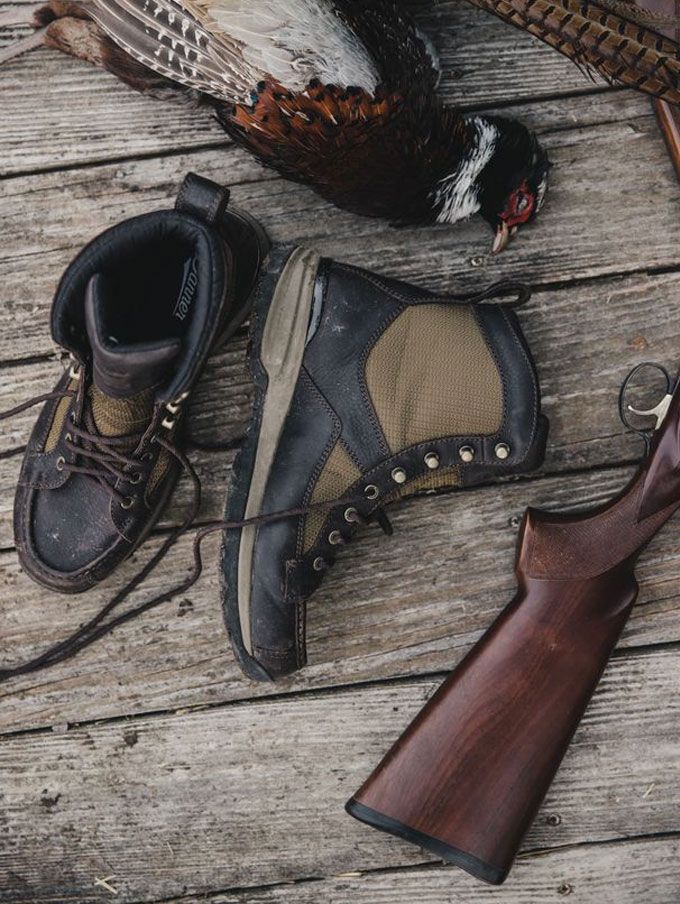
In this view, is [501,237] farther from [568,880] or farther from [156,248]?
[568,880]

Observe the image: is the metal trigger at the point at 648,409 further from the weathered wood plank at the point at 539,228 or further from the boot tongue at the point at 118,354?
the boot tongue at the point at 118,354

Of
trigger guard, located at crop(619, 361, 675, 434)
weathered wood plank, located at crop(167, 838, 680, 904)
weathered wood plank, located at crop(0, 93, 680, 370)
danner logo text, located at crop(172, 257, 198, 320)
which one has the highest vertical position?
weathered wood plank, located at crop(0, 93, 680, 370)

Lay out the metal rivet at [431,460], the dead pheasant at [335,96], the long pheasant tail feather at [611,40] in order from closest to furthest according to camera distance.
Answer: the long pheasant tail feather at [611,40] → the dead pheasant at [335,96] → the metal rivet at [431,460]

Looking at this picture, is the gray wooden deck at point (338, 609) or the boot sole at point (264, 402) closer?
the boot sole at point (264, 402)

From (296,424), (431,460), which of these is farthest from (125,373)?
(431,460)

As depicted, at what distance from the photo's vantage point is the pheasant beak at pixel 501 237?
1.51m

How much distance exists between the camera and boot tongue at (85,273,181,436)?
1229 mm

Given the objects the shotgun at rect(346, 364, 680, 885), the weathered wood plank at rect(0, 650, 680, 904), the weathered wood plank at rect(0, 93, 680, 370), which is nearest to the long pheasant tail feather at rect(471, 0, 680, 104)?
the weathered wood plank at rect(0, 93, 680, 370)

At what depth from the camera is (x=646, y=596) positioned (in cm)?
158

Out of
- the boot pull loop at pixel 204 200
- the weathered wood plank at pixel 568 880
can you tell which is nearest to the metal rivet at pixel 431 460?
the boot pull loop at pixel 204 200

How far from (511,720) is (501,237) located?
0.85 metres

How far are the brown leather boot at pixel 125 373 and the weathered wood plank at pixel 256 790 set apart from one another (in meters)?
0.38

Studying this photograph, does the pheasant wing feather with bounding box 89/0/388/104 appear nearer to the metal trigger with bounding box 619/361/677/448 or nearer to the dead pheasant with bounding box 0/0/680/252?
the dead pheasant with bounding box 0/0/680/252

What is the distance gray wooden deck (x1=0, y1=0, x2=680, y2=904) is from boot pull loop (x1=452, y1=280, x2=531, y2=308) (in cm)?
3
